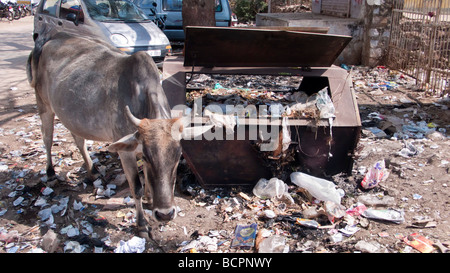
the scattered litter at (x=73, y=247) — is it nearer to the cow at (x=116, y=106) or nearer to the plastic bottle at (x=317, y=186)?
the cow at (x=116, y=106)

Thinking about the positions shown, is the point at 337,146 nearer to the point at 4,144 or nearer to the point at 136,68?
the point at 136,68

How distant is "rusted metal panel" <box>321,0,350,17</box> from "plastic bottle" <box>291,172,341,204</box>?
8377 millimetres

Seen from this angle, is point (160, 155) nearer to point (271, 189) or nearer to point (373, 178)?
point (271, 189)

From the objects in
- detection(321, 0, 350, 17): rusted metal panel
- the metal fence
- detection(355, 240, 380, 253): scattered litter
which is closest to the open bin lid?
detection(355, 240, 380, 253): scattered litter

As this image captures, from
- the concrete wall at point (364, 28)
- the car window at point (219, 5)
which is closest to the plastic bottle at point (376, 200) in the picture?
the concrete wall at point (364, 28)

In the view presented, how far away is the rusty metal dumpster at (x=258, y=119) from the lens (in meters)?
4.20

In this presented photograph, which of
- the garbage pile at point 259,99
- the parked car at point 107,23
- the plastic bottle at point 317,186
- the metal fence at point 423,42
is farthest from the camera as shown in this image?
the parked car at point 107,23

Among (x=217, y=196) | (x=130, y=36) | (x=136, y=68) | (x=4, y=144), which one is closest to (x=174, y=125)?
(x=136, y=68)

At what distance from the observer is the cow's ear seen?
299cm

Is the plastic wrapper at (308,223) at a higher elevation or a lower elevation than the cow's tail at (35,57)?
lower

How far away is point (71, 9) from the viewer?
8906mm

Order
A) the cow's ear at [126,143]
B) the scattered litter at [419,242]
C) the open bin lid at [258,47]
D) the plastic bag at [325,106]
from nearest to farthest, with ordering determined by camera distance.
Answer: the cow's ear at [126,143], the scattered litter at [419,242], the plastic bag at [325,106], the open bin lid at [258,47]

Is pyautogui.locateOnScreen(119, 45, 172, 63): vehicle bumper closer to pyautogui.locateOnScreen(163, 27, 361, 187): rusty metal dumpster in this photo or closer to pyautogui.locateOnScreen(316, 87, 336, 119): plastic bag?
pyautogui.locateOnScreen(163, 27, 361, 187): rusty metal dumpster
